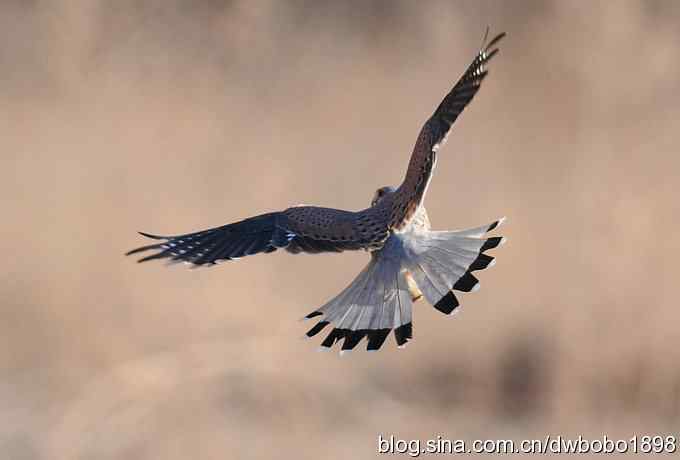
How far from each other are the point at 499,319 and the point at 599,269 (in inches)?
18.3

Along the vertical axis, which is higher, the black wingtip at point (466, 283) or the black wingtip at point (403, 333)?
the black wingtip at point (466, 283)

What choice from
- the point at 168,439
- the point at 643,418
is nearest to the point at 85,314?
the point at 168,439

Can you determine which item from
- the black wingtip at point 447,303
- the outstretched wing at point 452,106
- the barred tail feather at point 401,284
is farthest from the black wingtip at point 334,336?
the outstretched wing at point 452,106

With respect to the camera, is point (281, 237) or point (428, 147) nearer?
point (428, 147)

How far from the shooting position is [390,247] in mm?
3742

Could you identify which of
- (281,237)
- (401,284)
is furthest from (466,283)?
(281,237)

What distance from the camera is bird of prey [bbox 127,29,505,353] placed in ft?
11.7

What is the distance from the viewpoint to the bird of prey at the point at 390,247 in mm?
3566


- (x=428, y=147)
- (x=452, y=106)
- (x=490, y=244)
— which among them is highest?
(x=452, y=106)

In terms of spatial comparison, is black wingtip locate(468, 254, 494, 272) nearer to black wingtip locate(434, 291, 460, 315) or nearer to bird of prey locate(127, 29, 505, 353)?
bird of prey locate(127, 29, 505, 353)

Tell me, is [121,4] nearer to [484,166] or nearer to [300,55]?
[300,55]

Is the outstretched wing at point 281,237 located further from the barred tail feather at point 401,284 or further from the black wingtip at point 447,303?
the black wingtip at point 447,303

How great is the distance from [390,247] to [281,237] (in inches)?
14.4

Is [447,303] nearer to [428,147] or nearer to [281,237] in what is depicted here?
[428,147]
